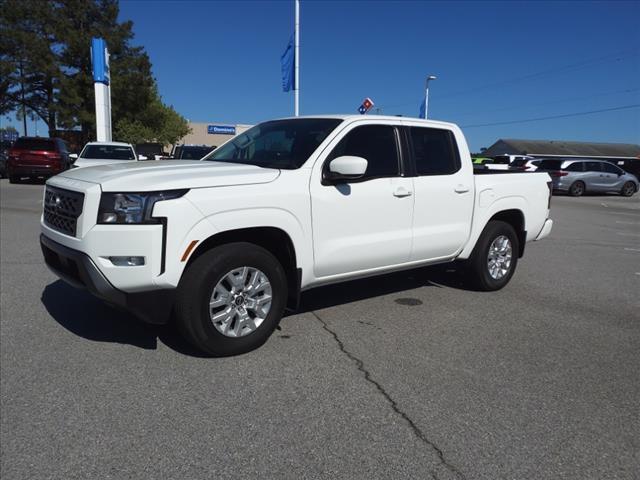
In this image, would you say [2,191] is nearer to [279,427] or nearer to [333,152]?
[333,152]

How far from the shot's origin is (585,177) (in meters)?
23.3

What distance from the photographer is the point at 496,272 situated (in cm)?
589

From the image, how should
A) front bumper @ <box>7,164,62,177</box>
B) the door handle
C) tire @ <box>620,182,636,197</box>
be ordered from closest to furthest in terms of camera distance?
the door handle, front bumper @ <box>7,164,62,177</box>, tire @ <box>620,182,636,197</box>

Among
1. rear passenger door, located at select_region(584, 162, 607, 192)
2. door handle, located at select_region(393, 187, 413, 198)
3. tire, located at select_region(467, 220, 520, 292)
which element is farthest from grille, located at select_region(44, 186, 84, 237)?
rear passenger door, located at select_region(584, 162, 607, 192)

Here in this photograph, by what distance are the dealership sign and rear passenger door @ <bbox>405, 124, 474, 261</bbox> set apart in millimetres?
85110

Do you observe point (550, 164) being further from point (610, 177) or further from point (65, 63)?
point (65, 63)

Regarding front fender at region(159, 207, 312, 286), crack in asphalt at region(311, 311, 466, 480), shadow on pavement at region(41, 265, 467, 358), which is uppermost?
front fender at region(159, 207, 312, 286)

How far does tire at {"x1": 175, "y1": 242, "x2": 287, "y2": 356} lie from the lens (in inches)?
138

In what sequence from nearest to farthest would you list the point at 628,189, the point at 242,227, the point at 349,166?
the point at 242,227, the point at 349,166, the point at 628,189

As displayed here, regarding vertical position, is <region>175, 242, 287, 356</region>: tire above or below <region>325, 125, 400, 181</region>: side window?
below

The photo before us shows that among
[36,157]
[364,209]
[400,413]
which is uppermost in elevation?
[36,157]

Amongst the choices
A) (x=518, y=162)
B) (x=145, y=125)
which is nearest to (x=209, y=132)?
(x=145, y=125)

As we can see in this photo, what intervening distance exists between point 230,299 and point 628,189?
2637 centimetres

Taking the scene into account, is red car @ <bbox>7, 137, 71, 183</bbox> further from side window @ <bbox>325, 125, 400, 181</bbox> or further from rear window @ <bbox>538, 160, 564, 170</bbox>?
rear window @ <bbox>538, 160, 564, 170</bbox>
